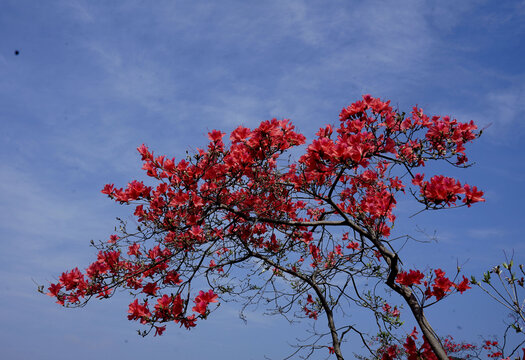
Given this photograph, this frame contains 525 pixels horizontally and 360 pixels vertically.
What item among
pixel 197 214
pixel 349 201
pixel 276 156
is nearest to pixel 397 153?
pixel 349 201

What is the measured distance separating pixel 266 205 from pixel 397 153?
1480 mm

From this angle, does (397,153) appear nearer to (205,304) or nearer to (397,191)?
(397,191)

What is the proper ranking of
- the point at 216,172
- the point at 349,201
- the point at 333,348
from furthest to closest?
1. the point at 333,348
2. the point at 349,201
3. the point at 216,172

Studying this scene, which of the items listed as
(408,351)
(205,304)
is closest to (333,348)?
(408,351)

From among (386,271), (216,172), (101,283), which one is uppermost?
(216,172)

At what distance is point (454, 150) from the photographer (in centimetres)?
418

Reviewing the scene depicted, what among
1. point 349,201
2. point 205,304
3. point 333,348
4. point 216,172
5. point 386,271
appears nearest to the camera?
point 205,304

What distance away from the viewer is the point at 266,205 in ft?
15.1

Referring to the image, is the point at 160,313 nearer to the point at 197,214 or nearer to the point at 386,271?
the point at 197,214

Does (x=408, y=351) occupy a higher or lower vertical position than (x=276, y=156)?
lower

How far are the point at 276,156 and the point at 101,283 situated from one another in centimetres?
229

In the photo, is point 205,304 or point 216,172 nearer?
point 205,304

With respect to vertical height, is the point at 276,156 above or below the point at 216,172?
above

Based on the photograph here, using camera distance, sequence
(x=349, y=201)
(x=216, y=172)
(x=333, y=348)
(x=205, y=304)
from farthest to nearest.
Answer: (x=333, y=348)
(x=349, y=201)
(x=216, y=172)
(x=205, y=304)
